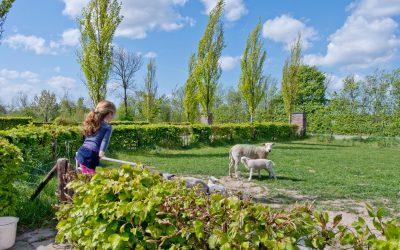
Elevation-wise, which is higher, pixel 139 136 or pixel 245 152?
pixel 139 136

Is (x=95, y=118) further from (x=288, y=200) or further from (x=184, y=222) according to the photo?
(x=288, y=200)

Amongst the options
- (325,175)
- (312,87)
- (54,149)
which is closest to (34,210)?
(54,149)

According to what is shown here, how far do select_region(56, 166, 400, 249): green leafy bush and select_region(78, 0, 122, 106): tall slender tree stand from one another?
1396 centimetres

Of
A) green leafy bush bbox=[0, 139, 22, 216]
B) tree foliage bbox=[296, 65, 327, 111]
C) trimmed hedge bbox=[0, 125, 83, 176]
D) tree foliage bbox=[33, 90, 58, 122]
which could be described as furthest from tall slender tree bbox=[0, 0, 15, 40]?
tree foliage bbox=[296, 65, 327, 111]

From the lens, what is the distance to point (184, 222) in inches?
76.6

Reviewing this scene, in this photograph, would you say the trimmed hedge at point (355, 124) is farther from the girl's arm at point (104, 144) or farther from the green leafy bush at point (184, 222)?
the green leafy bush at point (184, 222)

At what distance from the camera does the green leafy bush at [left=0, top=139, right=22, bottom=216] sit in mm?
4391

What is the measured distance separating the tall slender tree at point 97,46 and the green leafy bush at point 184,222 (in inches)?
550

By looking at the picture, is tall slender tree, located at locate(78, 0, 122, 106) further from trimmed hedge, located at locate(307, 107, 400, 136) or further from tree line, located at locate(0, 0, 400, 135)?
trimmed hedge, located at locate(307, 107, 400, 136)

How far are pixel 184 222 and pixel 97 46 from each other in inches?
612

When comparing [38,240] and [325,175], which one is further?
[325,175]

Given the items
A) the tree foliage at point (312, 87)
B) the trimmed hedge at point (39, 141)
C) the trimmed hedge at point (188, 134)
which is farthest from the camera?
the tree foliage at point (312, 87)

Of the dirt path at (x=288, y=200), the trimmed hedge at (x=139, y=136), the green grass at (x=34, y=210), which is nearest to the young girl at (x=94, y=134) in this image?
the green grass at (x=34, y=210)

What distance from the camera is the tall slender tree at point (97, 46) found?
15797 mm
